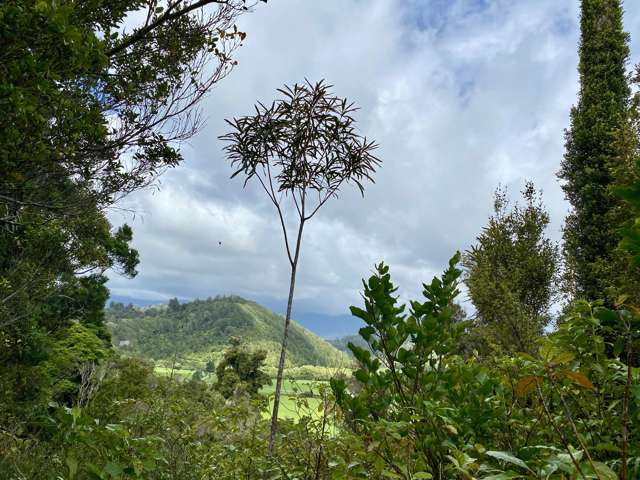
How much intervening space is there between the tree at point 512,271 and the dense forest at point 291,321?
75 millimetres

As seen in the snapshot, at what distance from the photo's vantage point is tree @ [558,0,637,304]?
1241 cm

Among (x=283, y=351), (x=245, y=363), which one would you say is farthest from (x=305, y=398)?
(x=245, y=363)

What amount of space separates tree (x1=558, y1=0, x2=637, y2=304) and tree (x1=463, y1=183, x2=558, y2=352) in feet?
4.40

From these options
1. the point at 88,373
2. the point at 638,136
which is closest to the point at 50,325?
the point at 88,373

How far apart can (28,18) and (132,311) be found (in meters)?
163

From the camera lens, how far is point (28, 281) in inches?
385

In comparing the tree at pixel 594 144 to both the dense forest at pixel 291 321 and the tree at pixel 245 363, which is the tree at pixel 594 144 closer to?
the dense forest at pixel 291 321

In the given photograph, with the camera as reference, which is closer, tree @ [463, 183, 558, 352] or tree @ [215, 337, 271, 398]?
tree @ [463, 183, 558, 352]

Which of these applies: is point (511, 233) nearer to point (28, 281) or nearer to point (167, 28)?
point (167, 28)

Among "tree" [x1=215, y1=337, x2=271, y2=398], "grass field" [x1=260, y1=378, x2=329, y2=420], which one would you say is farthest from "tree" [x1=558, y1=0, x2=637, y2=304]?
"tree" [x1=215, y1=337, x2=271, y2=398]

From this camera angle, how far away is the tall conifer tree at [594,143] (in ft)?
40.7

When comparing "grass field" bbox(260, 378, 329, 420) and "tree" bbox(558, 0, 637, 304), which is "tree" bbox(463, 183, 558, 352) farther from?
"grass field" bbox(260, 378, 329, 420)

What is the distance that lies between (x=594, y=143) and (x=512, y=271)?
518cm

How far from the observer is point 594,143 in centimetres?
1341
